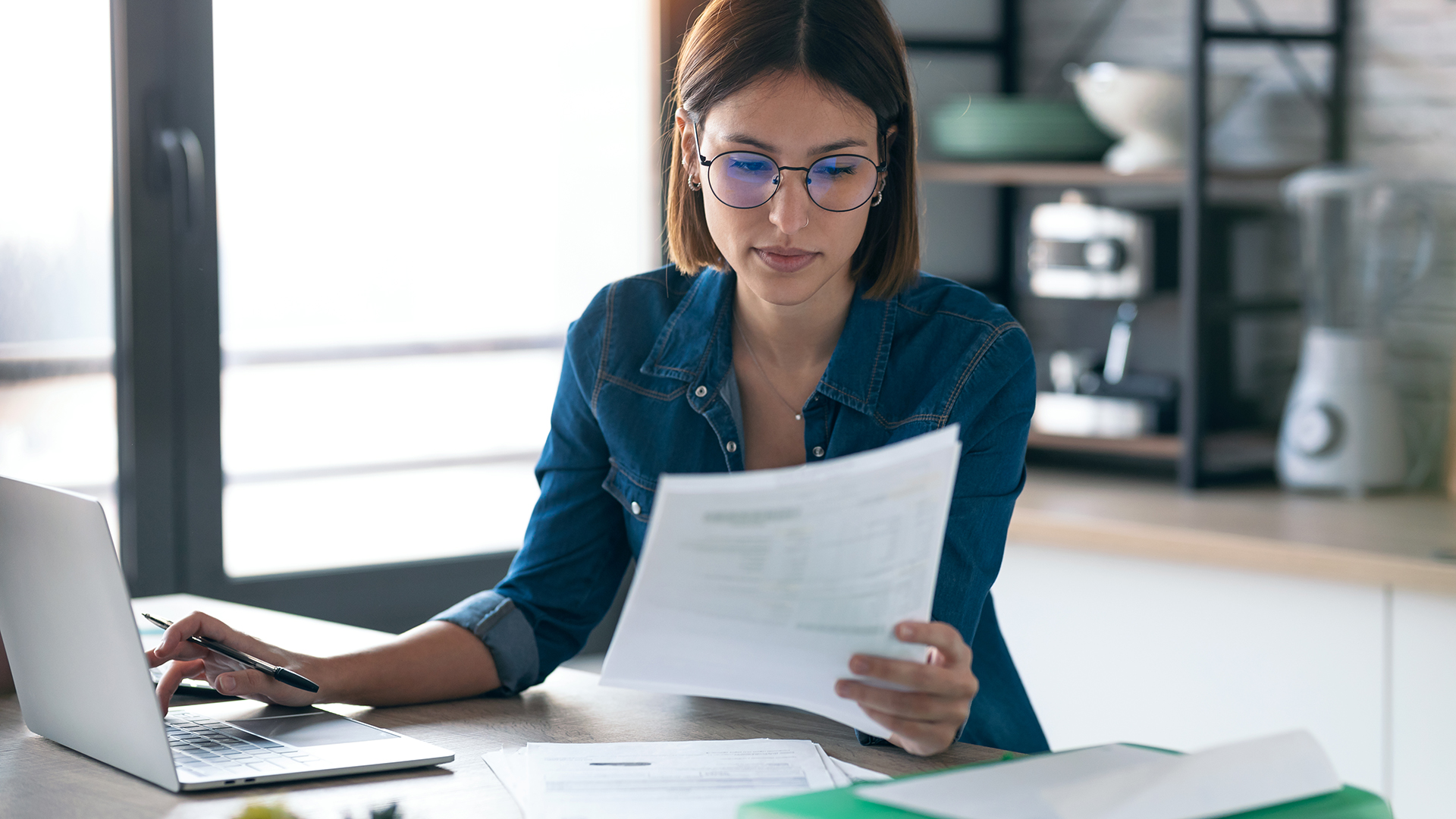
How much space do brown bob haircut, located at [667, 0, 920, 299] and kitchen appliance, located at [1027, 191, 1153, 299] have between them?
157cm

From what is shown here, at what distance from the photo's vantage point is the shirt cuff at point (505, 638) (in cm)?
131

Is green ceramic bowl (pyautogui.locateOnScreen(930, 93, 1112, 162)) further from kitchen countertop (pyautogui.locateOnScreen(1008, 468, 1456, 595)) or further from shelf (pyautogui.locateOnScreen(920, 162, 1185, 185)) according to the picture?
kitchen countertop (pyautogui.locateOnScreen(1008, 468, 1456, 595))

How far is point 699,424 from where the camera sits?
141cm

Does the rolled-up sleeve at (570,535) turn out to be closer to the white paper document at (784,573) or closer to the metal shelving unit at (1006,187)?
the white paper document at (784,573)

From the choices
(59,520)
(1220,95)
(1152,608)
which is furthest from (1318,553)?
(59,520)

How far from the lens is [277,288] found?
2.77 metres

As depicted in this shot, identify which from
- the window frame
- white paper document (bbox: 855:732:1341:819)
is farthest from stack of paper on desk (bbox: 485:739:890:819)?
the window frame

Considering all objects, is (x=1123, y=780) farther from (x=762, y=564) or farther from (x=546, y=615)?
(x=546, y=615)

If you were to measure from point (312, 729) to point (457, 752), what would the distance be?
13cm

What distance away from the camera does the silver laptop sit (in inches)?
39.3

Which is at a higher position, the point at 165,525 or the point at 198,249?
the point at 198,249

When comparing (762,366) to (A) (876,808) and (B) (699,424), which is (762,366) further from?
(A) (876,808)

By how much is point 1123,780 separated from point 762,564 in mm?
246

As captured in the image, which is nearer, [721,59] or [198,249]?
[721,59]
